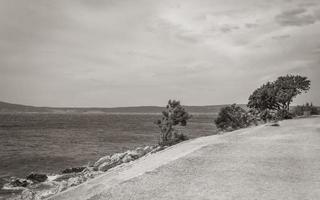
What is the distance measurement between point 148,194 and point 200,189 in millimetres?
1663

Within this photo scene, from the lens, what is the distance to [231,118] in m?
48.1

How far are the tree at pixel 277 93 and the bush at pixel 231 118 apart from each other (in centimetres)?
1075

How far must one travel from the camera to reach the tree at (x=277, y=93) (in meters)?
58.2

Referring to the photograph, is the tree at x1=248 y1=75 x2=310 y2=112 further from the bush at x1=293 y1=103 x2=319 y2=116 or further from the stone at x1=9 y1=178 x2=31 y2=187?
the stone at x1=9 y1=178 x2=31 y2=187

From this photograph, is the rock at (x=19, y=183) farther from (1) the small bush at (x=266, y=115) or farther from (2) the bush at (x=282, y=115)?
(2) the bush at (x=282, y=115)

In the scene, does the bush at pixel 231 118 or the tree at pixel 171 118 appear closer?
the tree at pixel 171 118

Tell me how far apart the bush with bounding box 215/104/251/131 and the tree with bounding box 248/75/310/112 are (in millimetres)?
10747

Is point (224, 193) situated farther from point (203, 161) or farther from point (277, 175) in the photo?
point (203, 161)

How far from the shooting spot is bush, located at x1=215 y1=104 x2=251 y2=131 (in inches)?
1877

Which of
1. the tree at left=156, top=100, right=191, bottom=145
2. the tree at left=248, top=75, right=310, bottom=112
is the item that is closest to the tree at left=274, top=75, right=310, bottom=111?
the tree at left=248, top=75, right=310, bottom=112

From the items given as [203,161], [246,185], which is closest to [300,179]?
[246,185]

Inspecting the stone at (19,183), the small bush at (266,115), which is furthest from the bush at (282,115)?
the stone at (19,183)

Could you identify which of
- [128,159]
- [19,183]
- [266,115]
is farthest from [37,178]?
[266,115]

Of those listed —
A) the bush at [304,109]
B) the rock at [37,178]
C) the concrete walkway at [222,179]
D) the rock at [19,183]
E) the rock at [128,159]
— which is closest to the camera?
the concrete walkway at [222,179]
